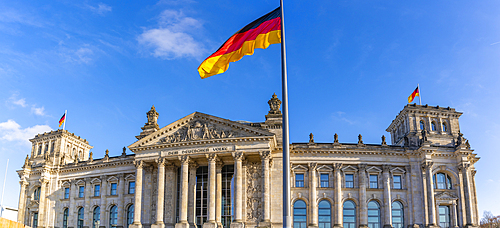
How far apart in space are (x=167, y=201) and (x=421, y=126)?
113 feet

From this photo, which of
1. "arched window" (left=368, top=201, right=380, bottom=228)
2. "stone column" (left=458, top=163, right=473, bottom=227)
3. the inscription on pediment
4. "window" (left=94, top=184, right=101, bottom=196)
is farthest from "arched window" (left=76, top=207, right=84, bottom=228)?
"stone column" (left=458, top=163, right=473, bottom=227)

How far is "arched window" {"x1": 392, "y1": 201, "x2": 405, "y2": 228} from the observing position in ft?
193

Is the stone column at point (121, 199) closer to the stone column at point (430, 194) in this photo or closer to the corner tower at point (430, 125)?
the corner tower at point (430, 125)

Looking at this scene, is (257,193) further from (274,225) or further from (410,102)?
(410,102)

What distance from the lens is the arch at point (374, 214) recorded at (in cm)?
5888

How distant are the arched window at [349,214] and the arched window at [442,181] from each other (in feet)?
35.4

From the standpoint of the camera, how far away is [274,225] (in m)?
55.8

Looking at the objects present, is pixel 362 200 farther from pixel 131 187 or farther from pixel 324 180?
pixel 131 187

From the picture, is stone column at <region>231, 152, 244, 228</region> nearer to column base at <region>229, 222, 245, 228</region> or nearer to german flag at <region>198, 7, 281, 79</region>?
column base at <region>229, 222, 245, 228</region>

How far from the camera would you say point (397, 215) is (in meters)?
59.1

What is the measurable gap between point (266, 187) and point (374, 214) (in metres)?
14.8

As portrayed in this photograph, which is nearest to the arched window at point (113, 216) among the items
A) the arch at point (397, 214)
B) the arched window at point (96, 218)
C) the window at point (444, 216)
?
the arched window at point (96, 218)

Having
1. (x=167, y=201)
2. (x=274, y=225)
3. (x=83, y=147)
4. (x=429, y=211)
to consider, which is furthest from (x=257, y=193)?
(x=83, y=147)

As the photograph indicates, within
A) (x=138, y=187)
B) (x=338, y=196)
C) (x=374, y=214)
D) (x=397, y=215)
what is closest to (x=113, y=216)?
(x=138, y=187)
